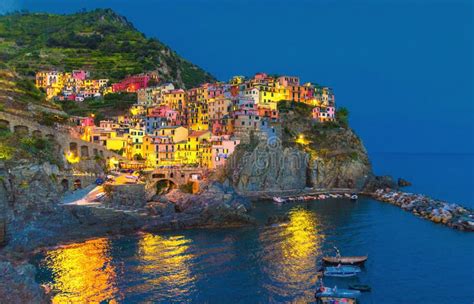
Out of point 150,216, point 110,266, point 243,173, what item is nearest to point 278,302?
point 110,266

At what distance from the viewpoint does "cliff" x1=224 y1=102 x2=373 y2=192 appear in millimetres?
86688

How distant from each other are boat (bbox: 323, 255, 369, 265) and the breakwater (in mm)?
23691

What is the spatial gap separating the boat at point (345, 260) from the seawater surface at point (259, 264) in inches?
40.8

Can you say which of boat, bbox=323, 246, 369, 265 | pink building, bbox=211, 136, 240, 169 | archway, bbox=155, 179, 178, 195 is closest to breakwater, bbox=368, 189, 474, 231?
boat, bbox=323, 246, 369, 265

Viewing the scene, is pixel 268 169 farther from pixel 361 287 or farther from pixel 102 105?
pixel 102 105

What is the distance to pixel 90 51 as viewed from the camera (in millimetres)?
157250

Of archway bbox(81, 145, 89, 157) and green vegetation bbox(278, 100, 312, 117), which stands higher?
green vegetation bbox(278, 100, 312, 117)

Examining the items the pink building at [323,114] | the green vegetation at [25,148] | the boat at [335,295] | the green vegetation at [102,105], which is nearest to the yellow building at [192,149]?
the green vegetation at [25,148]

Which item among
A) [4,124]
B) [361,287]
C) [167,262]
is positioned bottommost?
[361,287]

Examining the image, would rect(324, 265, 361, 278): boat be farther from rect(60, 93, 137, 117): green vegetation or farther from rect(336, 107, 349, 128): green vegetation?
rect(60, 93, 137, 117): green vegetation

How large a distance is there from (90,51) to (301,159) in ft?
315

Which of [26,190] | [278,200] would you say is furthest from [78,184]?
[278,200]

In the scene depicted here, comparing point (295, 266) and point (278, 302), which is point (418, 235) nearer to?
point (295, 266)

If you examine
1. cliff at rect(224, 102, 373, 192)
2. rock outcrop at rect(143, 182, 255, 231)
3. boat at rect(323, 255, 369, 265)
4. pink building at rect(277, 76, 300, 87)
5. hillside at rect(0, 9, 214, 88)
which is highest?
hillside at rect(0, 9, 214, 88)
